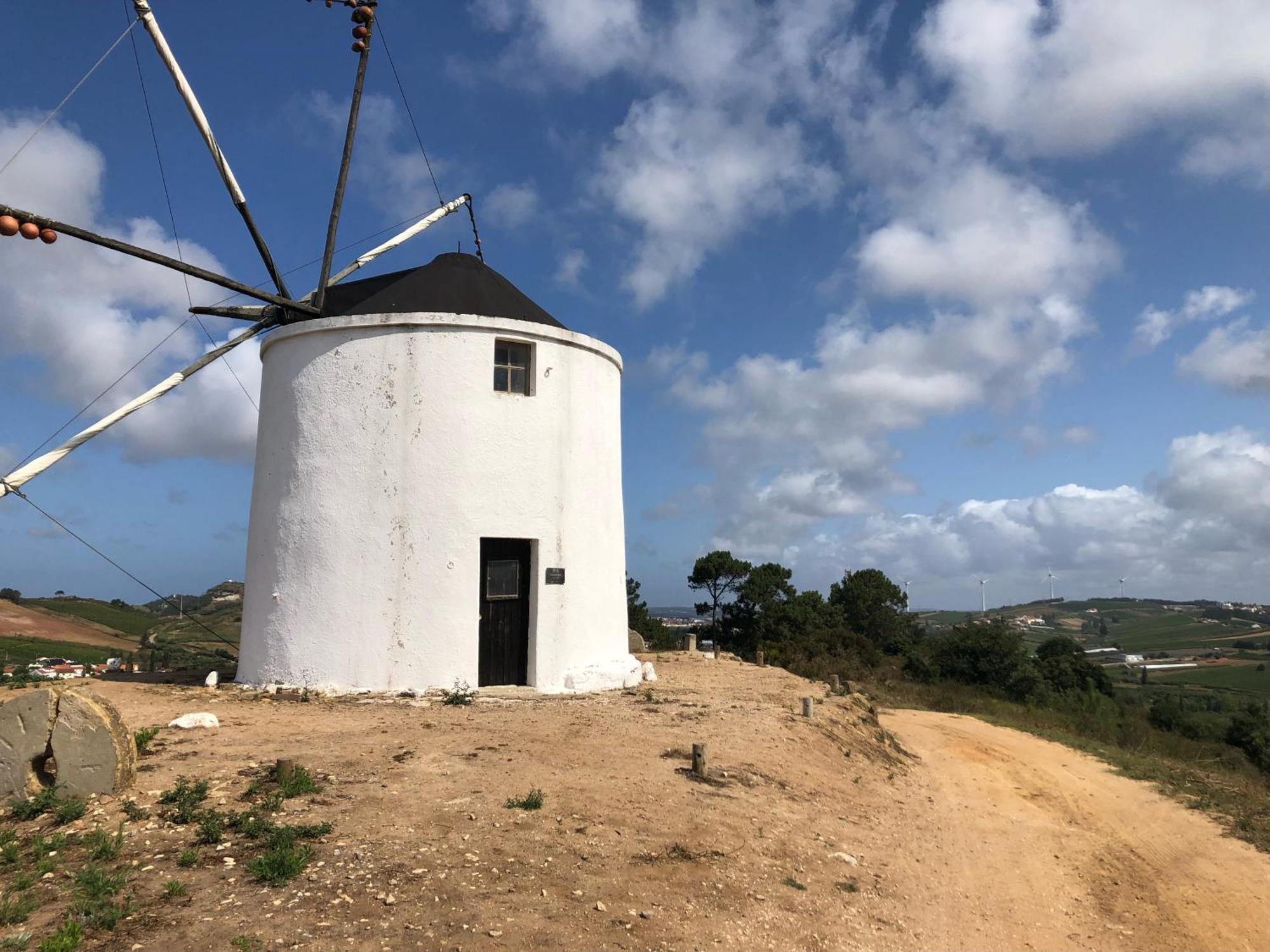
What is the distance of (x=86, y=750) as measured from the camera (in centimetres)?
715

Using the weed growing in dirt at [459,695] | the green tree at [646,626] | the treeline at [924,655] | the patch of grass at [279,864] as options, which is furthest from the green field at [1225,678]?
the patch of grass at [279,864]

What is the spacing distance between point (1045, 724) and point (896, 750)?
8346 mm

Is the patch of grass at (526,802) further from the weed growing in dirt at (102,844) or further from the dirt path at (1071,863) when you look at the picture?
the dirt path at (1071,863)

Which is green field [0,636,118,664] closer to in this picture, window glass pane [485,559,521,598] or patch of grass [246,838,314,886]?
window glass pane [485,559,521,598]

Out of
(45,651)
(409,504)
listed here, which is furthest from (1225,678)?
(45,651)

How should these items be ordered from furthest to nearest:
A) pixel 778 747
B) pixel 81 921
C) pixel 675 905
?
pixel 778 747
pixel 675 905
pixel 81 921

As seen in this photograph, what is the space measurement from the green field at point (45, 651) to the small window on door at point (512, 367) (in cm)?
1311

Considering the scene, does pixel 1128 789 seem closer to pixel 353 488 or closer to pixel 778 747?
pixel 778 747

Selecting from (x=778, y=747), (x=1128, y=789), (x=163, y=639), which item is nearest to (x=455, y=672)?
(x=778, y=747)

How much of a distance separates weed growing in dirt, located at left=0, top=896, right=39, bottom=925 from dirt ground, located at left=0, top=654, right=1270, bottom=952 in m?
0.14

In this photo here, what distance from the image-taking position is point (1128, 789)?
13969 mm

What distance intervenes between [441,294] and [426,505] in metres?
3.83

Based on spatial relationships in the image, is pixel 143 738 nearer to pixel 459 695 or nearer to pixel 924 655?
pixel 459 695

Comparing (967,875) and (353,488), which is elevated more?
(353,488)
